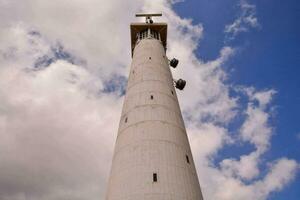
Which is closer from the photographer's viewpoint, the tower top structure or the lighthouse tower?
the lighthouse tower

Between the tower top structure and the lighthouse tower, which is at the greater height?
the tower top structure

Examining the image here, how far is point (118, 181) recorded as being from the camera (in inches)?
870

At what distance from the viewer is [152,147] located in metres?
23.5

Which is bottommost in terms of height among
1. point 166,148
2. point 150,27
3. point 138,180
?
point 138,180

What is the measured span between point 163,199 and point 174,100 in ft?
→ 38.7

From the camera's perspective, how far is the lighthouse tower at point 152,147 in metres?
21.0

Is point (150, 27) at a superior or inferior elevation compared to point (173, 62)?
superior

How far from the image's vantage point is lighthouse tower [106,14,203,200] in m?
21.0

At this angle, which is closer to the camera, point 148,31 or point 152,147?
point 152,147

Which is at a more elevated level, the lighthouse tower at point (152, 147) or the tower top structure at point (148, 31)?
the tower top structure at point (148, 31)

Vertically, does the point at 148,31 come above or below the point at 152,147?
above

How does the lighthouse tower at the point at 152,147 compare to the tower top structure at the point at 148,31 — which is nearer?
the lighthouse tower at the point at 152,147

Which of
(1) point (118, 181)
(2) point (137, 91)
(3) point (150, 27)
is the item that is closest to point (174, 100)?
(2) point (137, 91)

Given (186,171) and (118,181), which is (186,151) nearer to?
(186,171)
